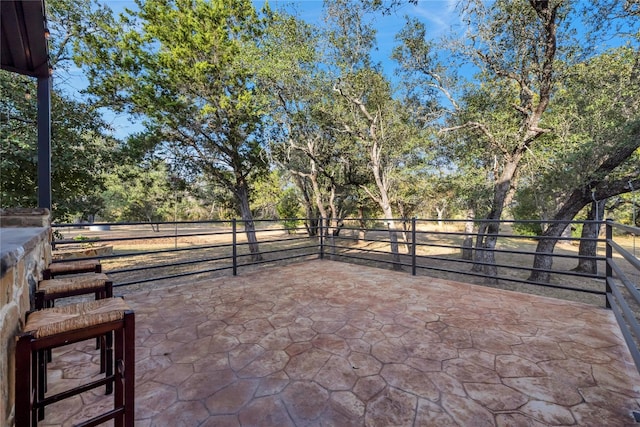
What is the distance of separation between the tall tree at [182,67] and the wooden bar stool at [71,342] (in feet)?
16.3

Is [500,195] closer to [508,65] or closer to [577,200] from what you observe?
[577,200]

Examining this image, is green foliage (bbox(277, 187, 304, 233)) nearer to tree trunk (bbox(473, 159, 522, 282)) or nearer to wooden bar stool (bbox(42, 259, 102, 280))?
tree trunk (bbox(473, 159, 522, 282))

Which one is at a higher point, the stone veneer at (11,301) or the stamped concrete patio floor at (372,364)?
the stone veneer at (11,301)

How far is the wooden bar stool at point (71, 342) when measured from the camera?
95cm

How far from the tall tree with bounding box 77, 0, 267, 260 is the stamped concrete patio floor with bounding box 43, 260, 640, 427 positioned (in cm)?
403

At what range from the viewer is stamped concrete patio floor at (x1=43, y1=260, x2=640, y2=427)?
142 cm

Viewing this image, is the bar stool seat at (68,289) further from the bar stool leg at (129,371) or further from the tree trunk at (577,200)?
the tree trunk at (577,200)

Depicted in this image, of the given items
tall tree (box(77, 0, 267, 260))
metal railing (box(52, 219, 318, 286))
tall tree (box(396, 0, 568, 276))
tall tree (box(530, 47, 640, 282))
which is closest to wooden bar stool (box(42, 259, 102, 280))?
metal railing (box(52, 219, 318, 286))

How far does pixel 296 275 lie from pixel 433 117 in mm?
5801

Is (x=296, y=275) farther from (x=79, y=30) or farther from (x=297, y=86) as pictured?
(x=79, y=30)

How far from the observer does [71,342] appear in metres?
1.06

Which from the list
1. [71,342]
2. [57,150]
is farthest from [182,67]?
[71,342]

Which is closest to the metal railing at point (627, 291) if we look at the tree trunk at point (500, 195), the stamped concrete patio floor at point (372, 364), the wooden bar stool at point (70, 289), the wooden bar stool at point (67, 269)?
the stamped concrete patio floor at point (372, 364)

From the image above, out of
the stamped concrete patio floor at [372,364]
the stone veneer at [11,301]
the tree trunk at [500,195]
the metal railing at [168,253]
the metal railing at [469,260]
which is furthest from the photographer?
the tree trunk at [500,195]
